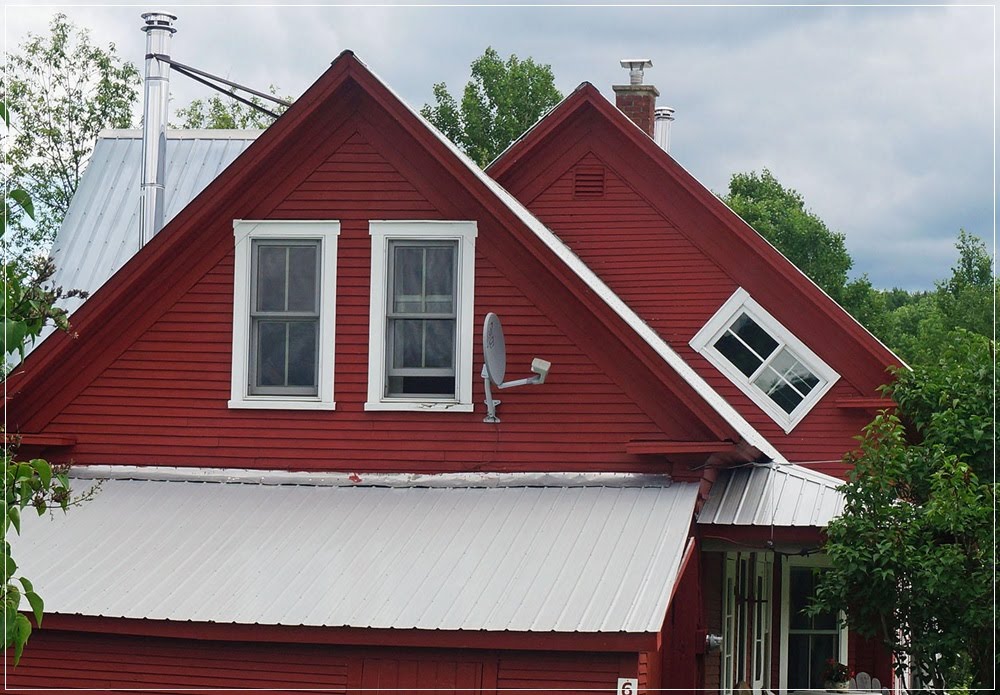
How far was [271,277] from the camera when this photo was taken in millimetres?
14078

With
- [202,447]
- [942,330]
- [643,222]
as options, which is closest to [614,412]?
[202,447]

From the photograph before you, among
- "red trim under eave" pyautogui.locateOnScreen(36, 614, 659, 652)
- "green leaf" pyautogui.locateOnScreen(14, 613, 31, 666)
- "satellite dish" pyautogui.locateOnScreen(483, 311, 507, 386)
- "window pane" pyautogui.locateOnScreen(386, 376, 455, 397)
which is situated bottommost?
"red trim under eave" pyautogui.locateOnScreen(36, 614, 659, 652)

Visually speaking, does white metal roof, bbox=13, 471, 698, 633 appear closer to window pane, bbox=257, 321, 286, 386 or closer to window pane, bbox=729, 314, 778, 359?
window pane, bbox=257, 321, 286, 386

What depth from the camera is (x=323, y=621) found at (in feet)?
36.4

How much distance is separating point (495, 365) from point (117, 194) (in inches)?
415

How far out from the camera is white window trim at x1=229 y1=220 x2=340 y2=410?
1387 centimetres

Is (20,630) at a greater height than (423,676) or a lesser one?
greater

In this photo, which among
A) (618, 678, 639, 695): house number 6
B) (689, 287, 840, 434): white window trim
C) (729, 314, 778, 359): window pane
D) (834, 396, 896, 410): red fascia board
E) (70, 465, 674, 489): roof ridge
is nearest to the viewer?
(618, 678, 639, 695): house number 6

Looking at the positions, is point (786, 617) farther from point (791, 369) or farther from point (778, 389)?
point (791, 369)

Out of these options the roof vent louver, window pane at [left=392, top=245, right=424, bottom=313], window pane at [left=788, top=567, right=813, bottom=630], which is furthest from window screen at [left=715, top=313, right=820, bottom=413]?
window pane at [left=392, top=245, right=424, bottom=313]

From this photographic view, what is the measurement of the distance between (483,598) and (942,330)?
143 feet

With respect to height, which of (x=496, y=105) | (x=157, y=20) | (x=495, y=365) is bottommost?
(x=495, y=365)

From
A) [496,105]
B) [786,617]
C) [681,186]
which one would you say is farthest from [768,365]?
[496,105]

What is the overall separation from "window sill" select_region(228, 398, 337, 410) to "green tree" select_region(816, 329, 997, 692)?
16.3ft
